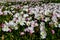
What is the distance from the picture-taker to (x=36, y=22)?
426 centimetres

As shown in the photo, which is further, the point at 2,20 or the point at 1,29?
the point at 2,20

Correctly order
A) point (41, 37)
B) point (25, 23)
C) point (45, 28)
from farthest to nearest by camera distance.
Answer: point (25, 23), point (45, 28), point (41, 37)

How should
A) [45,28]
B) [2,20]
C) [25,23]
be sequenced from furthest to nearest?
[2,20]
[25,23]
[45,28]

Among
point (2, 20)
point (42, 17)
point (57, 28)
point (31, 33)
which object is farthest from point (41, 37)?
point (2, 20)

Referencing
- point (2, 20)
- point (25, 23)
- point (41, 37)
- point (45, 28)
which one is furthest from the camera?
point (2, 20)

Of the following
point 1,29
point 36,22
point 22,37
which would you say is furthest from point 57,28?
point 1,29

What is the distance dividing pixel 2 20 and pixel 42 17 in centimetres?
81

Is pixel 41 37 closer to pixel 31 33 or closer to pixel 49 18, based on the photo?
pixel 31 33

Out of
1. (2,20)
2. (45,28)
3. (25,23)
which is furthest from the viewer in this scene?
(2,20)

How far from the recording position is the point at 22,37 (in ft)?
12.3

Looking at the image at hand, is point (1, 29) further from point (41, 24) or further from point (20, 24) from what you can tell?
point (41, 24)

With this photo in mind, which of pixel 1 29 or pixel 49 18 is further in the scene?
pixel 49 18

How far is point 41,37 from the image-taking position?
3732 millimetres

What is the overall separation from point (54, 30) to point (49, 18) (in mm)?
511
